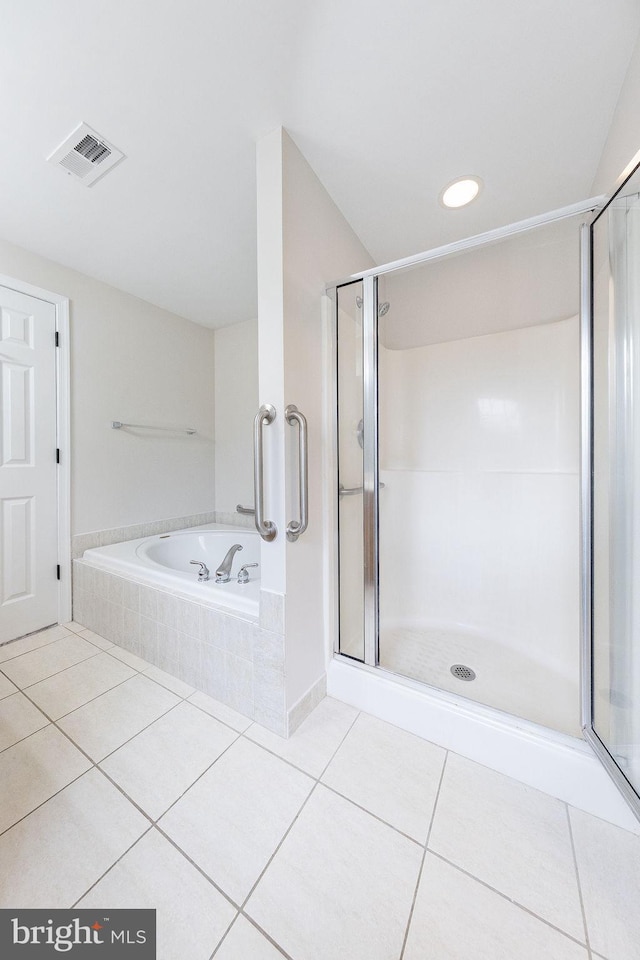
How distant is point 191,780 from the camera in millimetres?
1047

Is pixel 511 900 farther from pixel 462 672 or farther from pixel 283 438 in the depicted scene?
pixel 283 438

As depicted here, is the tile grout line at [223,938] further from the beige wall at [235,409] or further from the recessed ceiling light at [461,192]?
the recessed ceiling light at [461,192]

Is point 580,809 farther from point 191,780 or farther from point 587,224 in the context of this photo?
point 587,224

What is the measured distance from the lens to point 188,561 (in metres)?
2.38

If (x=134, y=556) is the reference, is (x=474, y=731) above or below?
below

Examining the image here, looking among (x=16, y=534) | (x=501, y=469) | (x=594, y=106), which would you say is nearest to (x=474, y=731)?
(x=501, y=469)

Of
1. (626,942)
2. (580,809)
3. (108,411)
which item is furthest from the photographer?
(108,411)

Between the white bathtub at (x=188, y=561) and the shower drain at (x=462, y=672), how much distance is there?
0.94 meters

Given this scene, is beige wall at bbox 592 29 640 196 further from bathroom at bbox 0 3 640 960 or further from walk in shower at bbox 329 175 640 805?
walk in shower at bbox 329 175 640 805

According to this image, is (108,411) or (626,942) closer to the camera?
(626,942)

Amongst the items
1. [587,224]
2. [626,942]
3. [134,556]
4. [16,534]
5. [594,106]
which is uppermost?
[594,106]

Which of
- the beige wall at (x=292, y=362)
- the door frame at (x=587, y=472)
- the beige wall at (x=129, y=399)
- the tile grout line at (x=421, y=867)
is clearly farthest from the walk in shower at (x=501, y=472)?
the beige wall at (x=129, y=399)

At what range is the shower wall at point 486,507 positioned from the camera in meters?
1.62

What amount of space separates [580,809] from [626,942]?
30cm
